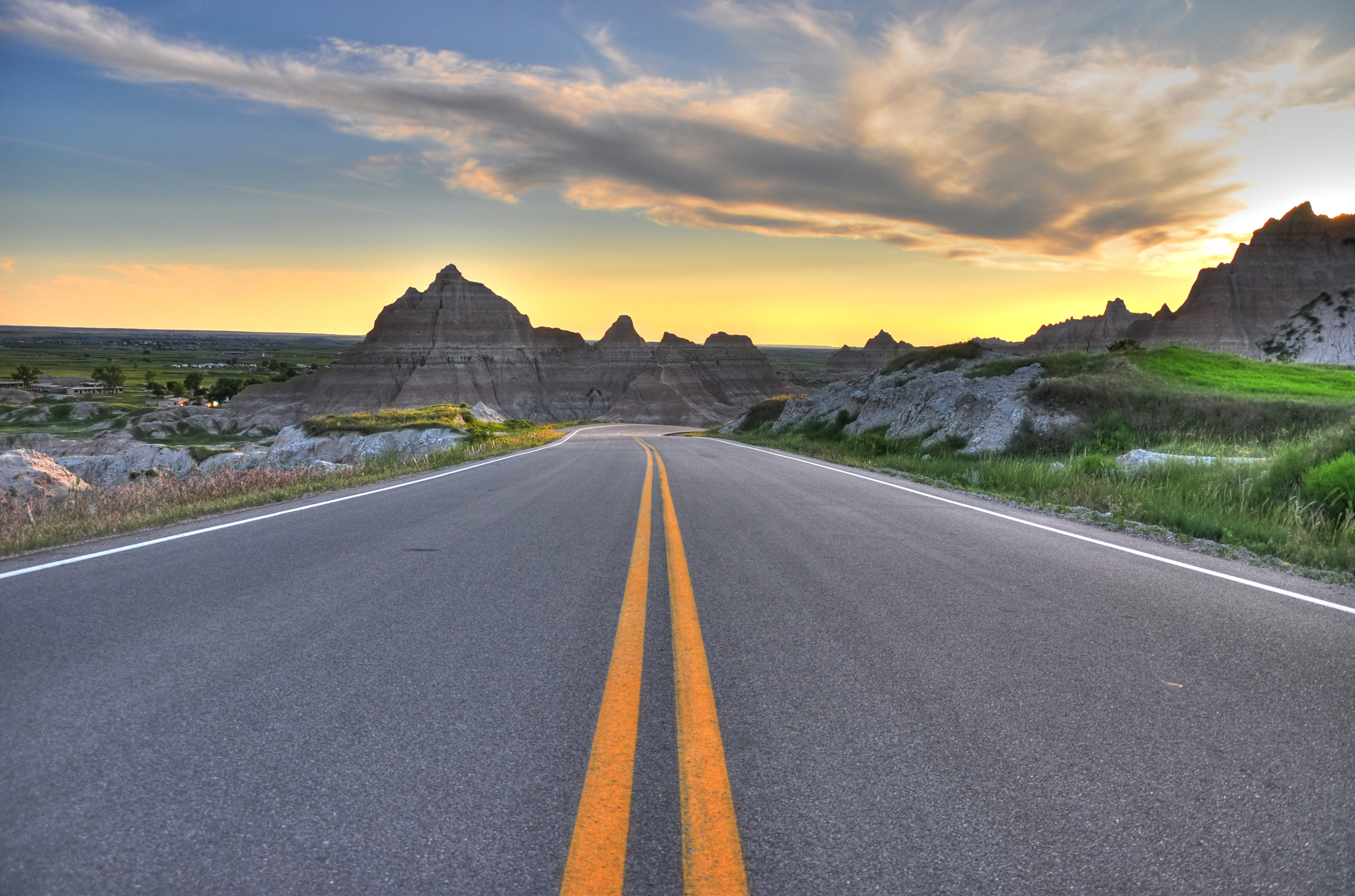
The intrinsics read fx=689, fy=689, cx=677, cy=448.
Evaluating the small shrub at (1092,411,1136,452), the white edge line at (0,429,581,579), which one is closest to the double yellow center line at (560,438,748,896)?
the white edge line at (0,429,581,579)

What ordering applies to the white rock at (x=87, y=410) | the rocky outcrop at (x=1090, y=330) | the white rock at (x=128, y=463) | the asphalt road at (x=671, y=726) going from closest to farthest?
the asphalt road at (x=671, y=726) → the white rock at (x=128, y=463) → the white rock at (x=87, y=410) → the rocky outcrop at (x=1090, y=330)

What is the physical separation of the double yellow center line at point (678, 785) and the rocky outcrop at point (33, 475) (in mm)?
20243

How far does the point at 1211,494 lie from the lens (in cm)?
951

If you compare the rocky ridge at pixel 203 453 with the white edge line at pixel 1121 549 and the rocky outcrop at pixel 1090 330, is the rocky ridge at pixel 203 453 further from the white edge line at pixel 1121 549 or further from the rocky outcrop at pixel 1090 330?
the rocky outcrop at pixel 1090 330

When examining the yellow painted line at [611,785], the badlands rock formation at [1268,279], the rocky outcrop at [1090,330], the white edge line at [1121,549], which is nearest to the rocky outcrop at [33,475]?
the white edge line at [1121,549]

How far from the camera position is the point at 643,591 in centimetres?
497

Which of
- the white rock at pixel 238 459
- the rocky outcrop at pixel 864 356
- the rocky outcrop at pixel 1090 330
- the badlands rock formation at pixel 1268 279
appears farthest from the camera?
the rocky outcrop at pixel 864 356

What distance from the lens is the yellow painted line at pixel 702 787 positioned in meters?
1.90

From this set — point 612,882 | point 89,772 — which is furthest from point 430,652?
point 612,882

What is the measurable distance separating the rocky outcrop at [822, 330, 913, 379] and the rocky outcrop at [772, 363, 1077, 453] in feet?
457

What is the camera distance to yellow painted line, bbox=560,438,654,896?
6.24 feet

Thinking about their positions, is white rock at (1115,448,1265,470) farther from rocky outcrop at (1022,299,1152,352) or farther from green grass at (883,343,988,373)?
rocky outcrop at (1022,299,1152,352)

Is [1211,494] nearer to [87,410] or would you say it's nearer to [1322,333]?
[1322,333]

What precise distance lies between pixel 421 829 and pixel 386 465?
1613cm
